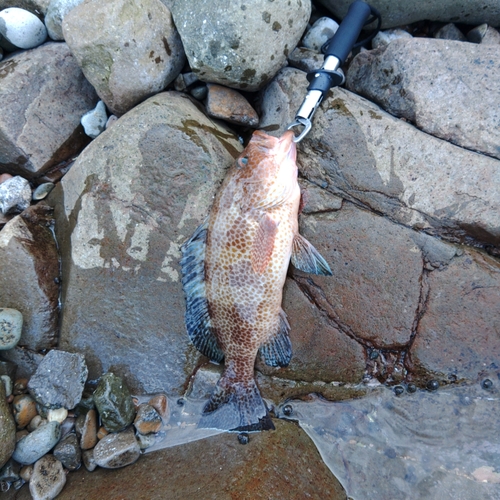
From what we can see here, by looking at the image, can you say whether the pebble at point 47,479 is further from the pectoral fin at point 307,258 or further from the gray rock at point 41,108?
the gray rock at point 41,108

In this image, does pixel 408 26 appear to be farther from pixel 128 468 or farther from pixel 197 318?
A: pixel 128 468

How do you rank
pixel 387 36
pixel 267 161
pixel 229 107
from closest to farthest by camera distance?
pixel 267 161
pixel 229 107
pixel 387 36

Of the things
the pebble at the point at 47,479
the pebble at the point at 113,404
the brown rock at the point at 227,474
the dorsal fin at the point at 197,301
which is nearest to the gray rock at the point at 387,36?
the dorsal fin at the point at 197,301

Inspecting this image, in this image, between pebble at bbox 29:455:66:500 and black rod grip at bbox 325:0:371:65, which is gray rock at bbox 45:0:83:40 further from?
pebble at bbox 29:455:66:500

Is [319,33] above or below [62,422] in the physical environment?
above

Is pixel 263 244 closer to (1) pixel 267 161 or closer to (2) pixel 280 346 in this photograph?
(1) pixel 267 161

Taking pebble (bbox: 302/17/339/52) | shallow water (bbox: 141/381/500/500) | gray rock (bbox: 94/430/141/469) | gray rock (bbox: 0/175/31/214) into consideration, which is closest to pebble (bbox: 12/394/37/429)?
gray rock (bbox: 94/430/141/469)

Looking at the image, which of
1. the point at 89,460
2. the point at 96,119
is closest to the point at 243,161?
the point at 96,119

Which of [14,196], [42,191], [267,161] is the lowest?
[14,196]
